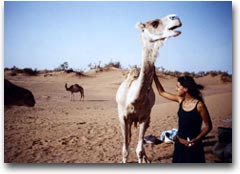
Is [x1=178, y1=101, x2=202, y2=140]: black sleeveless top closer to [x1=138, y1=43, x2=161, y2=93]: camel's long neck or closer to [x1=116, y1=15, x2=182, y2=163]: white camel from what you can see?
[x1=116, y1=15, x2=182, y2=163]: white camel

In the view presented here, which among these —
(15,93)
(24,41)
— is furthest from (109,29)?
(15,93)

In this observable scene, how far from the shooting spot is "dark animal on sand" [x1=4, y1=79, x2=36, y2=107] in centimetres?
301

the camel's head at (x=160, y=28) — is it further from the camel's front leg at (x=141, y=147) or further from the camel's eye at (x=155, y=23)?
the camel's front leg at (x=141, y=147)

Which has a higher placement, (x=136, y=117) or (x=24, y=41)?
(x=24, y=41)

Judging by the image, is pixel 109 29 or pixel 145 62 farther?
pixel 109 29

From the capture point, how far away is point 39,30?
308cm

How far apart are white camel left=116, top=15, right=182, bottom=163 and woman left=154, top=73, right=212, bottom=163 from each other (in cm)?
16

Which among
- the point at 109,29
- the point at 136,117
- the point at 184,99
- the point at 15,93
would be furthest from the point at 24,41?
the point at 184,99

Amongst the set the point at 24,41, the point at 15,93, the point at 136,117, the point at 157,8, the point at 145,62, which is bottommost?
the point at 136,117

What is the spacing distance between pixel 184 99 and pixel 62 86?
98 centimetres

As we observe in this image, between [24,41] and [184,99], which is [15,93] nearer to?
[24,41]

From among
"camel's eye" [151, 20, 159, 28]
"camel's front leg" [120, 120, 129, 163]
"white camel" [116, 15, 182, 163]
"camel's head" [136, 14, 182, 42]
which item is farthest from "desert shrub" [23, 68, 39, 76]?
"camel's eye" [151, 20, 159, 28]

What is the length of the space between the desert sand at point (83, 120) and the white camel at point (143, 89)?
0.17 feet

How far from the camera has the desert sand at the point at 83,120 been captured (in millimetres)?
2979
